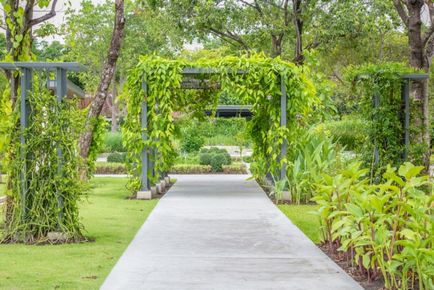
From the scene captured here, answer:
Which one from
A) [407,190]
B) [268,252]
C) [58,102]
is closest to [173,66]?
[58,102]

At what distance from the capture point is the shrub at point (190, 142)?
32.8 meters

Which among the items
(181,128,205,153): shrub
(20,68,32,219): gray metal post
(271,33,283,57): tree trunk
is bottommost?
(181,128,205,153): shrub

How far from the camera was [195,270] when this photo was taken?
795cm

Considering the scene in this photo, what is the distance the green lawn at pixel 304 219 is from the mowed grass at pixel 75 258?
2.48m

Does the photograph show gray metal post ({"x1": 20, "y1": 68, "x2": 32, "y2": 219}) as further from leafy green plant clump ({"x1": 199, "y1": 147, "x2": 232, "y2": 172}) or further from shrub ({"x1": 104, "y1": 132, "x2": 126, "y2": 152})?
shrub ({"x1": 104, "y1": 132, "x2": 126, "y2": 152})

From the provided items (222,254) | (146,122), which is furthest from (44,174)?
(146,122)

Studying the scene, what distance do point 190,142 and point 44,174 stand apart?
23.1m

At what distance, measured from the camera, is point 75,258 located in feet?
28.6

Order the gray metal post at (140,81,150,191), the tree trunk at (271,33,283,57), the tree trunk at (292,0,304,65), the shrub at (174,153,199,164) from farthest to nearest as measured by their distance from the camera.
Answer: the tree trunk at (271,33,283,57) → the shrub at (174,153,199,164) → the tree trunk at (292,0,304,65) → the gray metal post at (140,81,150,191)

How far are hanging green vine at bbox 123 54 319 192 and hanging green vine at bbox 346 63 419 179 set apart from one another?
3872 millimetres

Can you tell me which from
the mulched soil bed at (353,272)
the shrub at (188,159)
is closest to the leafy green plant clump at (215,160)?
the shrub at (188,159)

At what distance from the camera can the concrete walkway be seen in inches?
288

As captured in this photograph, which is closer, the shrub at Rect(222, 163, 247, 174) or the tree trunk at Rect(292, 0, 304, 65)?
the tree trunk at Rect(292, 0, 304, 65)

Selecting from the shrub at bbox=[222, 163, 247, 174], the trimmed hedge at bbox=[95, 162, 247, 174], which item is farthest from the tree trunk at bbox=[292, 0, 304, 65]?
the trimmed hedge at bbox=[95, 162, 247, 174]
